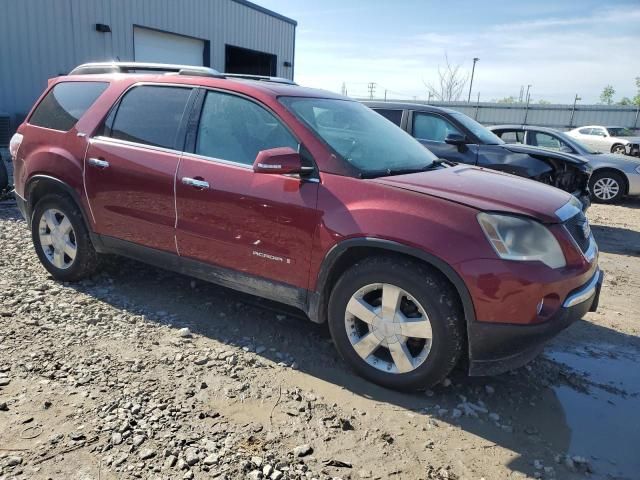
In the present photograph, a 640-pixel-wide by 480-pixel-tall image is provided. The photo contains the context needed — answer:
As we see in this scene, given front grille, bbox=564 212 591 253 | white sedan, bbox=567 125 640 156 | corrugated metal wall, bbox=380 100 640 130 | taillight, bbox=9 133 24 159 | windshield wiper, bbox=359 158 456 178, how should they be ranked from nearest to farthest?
front grille, bbox=564 212 591 253, windshield wiper, bbox=359 158 456 178, taillight, bbox=9 133 24 159, white sedan, bbox=567 125 640 156, corrugated metal wall, bbox=380 100 640 130

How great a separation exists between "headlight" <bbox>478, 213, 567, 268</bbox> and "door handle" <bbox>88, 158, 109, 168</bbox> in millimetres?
2854

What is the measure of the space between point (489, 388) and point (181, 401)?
6.15ft

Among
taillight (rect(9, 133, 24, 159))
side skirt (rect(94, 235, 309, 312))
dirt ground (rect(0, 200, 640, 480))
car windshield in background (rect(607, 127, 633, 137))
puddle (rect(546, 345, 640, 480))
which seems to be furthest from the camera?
car windshield in background (rect(607, 127, 633, 137))

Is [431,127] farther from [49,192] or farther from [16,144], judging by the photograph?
[16,144]

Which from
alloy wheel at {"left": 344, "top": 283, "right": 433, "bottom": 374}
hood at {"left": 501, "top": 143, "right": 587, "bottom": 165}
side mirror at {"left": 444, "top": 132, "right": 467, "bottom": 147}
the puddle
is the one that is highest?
side mirror at {"left": 444, "top": 132, "right": 467, "bottom": 147}

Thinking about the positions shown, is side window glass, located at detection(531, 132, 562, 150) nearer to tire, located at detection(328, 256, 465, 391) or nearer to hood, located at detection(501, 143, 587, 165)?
hood, located at detection(501, 143, 587, 165)

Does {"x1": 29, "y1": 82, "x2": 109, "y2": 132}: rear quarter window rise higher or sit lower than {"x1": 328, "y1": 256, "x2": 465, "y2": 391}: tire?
higher

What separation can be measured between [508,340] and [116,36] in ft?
51.3

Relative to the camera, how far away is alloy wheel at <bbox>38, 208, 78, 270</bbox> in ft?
14.2

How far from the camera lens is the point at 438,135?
7.64 metres

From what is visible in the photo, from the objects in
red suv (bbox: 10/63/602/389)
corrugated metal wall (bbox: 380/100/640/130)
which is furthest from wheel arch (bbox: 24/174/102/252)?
corrugated metal wall (bbox: 380/100/640/130)

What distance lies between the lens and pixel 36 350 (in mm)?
3303

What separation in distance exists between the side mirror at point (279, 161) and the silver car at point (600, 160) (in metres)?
8.08

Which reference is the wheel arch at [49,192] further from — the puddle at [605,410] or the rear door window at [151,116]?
the puddle at [605,410]
